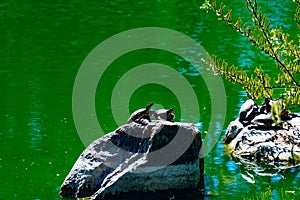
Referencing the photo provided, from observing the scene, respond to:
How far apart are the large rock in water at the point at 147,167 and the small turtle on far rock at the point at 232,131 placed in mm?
1731

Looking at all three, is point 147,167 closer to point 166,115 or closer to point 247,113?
point 166,115

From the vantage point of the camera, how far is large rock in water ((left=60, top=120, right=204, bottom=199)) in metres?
8.12

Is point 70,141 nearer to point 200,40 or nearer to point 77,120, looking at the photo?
point 77,120

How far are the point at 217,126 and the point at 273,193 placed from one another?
8.50ft

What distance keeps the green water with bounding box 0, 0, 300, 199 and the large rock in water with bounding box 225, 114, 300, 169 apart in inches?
9.2

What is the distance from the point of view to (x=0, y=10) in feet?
69.9

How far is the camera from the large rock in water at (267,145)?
30.2 feet

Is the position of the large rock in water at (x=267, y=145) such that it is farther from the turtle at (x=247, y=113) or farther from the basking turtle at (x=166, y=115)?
the basking turtle at (x=166, y=115)

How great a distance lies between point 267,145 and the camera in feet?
30.9

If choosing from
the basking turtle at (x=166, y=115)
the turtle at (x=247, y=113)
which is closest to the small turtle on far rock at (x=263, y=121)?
the turtle at (x=247, y=113)

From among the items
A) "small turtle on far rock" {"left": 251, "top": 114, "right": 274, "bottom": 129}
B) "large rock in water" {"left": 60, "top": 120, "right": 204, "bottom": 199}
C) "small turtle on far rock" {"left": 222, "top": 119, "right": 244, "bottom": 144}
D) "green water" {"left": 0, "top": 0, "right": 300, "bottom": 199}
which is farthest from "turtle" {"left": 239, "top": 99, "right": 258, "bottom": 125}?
"large rock in water" {"left": 60, "top": 120, "right": 204, "bottom": 199}

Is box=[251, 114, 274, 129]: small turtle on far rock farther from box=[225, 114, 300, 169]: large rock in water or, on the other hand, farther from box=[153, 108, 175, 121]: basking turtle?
box=[153, 108, 175, 121]: basking turtle

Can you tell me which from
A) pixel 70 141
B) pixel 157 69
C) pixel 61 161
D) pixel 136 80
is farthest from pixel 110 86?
pixel 61 161

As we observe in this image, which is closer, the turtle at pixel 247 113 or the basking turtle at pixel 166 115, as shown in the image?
the basking turtle at pixel 166 115
